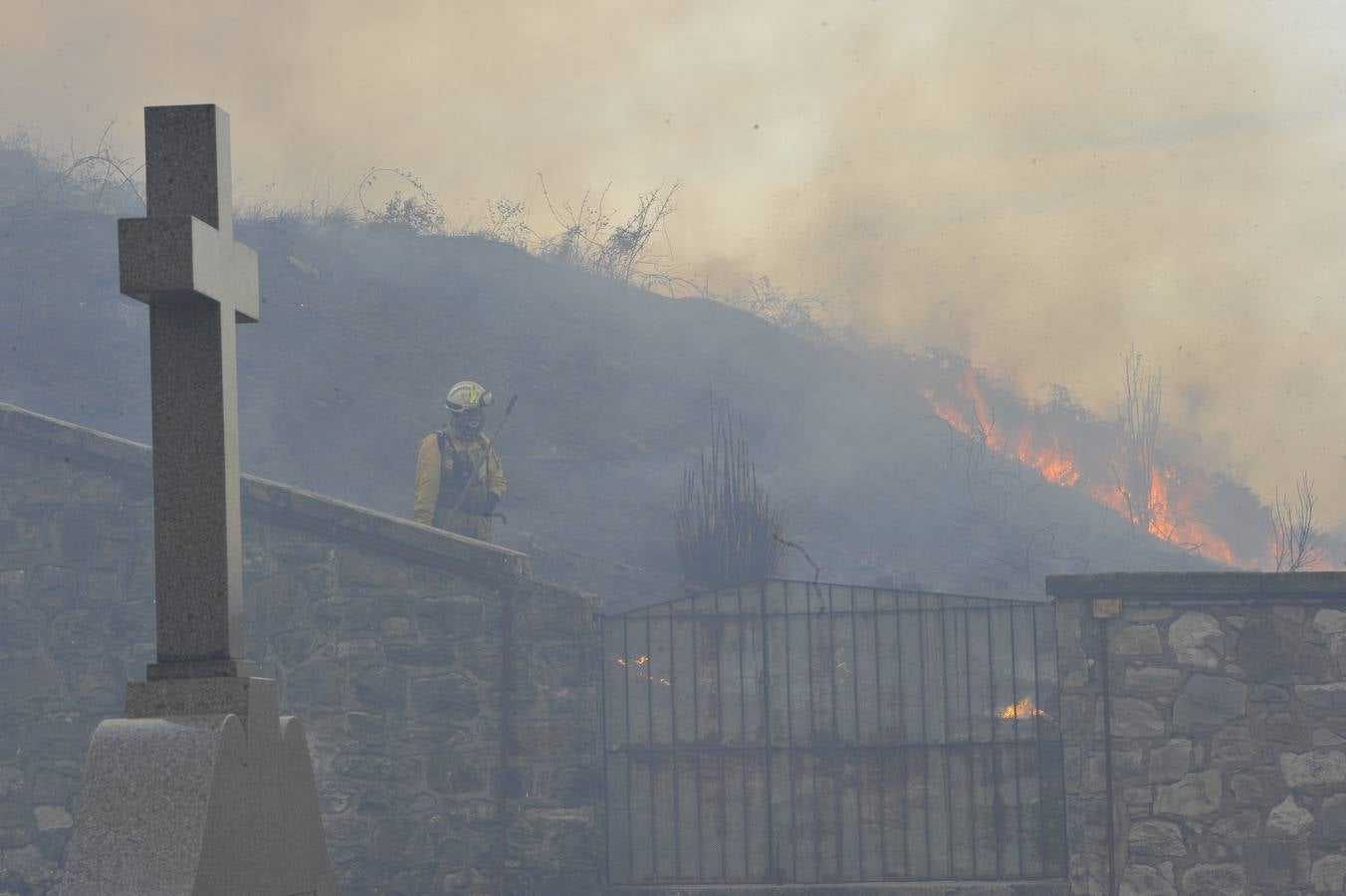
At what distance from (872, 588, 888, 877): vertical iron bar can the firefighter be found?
11.7ft

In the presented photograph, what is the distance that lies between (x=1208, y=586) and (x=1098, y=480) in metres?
18.3

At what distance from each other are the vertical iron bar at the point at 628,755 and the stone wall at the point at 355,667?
41cm

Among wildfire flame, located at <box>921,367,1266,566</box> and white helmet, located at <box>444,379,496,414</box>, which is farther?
wildfire flame, located at <box>921,367,1266,566</box>

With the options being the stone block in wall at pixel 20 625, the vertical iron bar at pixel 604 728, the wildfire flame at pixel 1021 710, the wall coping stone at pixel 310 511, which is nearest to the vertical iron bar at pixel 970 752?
the wildfire flame at pixel 1021 710

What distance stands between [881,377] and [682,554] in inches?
440

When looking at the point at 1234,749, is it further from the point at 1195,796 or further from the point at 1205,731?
the point at 1195,796

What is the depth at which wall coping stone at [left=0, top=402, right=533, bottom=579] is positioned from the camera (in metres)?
11.2

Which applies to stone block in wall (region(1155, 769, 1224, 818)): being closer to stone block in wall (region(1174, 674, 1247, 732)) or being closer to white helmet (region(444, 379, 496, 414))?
stone block in wall (region(1174, 674, 1247, 732))

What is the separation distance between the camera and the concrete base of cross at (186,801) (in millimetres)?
5051

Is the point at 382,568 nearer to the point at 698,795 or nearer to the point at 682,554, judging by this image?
the point at 698,795

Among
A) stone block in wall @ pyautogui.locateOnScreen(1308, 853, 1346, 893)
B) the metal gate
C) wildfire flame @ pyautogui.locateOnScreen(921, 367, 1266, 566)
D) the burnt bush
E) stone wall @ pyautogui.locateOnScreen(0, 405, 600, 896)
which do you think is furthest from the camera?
wildfire flame @ pyautogui.locateOnScreen(921, 367, 1266, 566)

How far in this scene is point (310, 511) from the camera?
1128 cm

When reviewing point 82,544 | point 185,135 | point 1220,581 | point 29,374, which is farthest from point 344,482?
point 185,135

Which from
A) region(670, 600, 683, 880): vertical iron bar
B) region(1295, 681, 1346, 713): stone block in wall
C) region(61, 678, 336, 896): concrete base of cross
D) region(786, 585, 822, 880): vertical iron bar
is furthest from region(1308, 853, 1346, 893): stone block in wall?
region(61, 678, 336, 896): concrete base of cross
